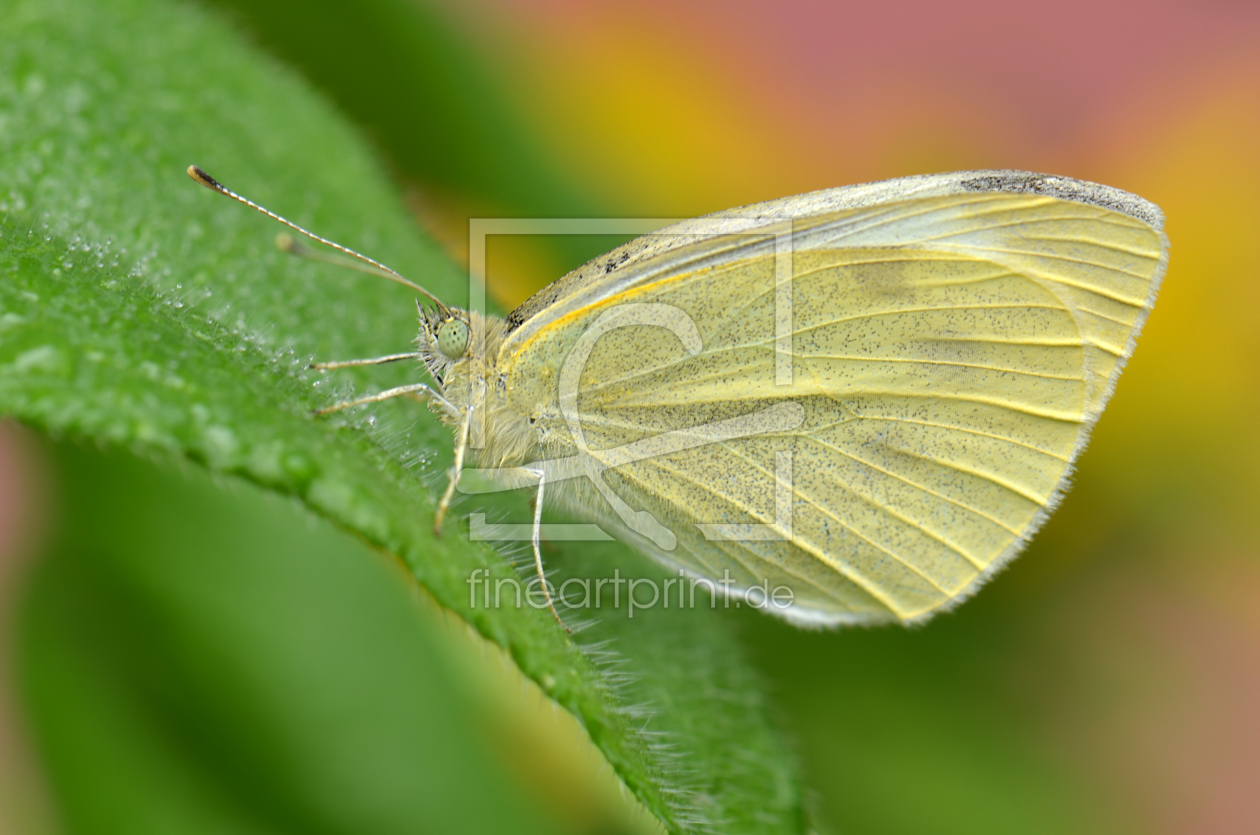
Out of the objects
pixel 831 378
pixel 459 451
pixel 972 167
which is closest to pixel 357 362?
pixel 459 451

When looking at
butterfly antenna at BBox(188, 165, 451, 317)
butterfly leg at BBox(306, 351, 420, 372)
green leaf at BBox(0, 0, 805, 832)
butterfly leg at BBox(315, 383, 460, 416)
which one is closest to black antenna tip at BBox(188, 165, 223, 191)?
butterfly antenna at BBox(188, 165, 451, 317)

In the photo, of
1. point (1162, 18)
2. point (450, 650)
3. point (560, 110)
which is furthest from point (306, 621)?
point (1162, 18)

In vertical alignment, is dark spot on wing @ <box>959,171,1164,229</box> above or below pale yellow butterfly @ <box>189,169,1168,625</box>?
above

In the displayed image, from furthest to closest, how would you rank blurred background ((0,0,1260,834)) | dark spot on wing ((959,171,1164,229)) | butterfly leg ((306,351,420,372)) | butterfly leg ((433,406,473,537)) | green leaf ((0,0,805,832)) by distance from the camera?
blurred background ((0,0,1260,834)), dark spot on wing ((959,171,1164,229)), butterfly leg ((306,351,420,372)), butterfly leg ((433,406,473,537)), green leaf ((0,0,805,832))

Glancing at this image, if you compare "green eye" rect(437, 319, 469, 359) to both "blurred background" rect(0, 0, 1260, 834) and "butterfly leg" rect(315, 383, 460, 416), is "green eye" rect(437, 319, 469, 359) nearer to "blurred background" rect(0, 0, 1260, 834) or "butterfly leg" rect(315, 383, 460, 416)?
"butterfly leg" rect(315, 383, 460, 416)

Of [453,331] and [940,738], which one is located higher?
[453,331]

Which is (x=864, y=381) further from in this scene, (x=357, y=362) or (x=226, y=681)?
(x=226, y=681)

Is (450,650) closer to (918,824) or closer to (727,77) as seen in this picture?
(918,824)

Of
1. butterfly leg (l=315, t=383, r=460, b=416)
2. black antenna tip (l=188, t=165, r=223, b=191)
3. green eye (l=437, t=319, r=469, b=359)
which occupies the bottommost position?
butterfly leg (l=315, t=383, r=460, b=416)
